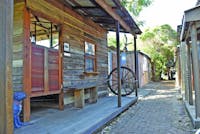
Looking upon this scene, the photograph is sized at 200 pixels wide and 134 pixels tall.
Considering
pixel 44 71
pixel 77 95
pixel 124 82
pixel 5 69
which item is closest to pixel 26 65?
Result: pixel 44 71

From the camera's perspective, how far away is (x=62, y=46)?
5883 mm

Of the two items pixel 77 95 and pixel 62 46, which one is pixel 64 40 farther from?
pixel 77 95

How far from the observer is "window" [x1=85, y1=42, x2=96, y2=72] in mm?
7517

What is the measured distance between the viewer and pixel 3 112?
1980mm

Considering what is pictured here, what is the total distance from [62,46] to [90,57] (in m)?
2.01

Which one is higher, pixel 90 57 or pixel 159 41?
pixel 159 41

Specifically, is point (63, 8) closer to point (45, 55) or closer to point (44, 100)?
point (45, 55)

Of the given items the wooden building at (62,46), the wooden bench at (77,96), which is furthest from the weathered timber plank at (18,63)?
the wooden bench at (77,96)

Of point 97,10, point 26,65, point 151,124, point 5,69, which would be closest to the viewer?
point 5,69

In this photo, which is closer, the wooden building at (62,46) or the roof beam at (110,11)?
the wooden building at (62,46)

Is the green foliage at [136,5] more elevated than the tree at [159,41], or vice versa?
the green foliage at [136,5]

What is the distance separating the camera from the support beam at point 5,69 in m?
1.98

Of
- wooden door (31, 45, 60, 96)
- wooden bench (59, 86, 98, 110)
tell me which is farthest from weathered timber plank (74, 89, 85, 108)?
wooden door (31, 45, 60, 96)

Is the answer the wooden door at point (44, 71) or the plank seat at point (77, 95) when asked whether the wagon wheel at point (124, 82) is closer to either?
the plank seat at point (77, 95)
